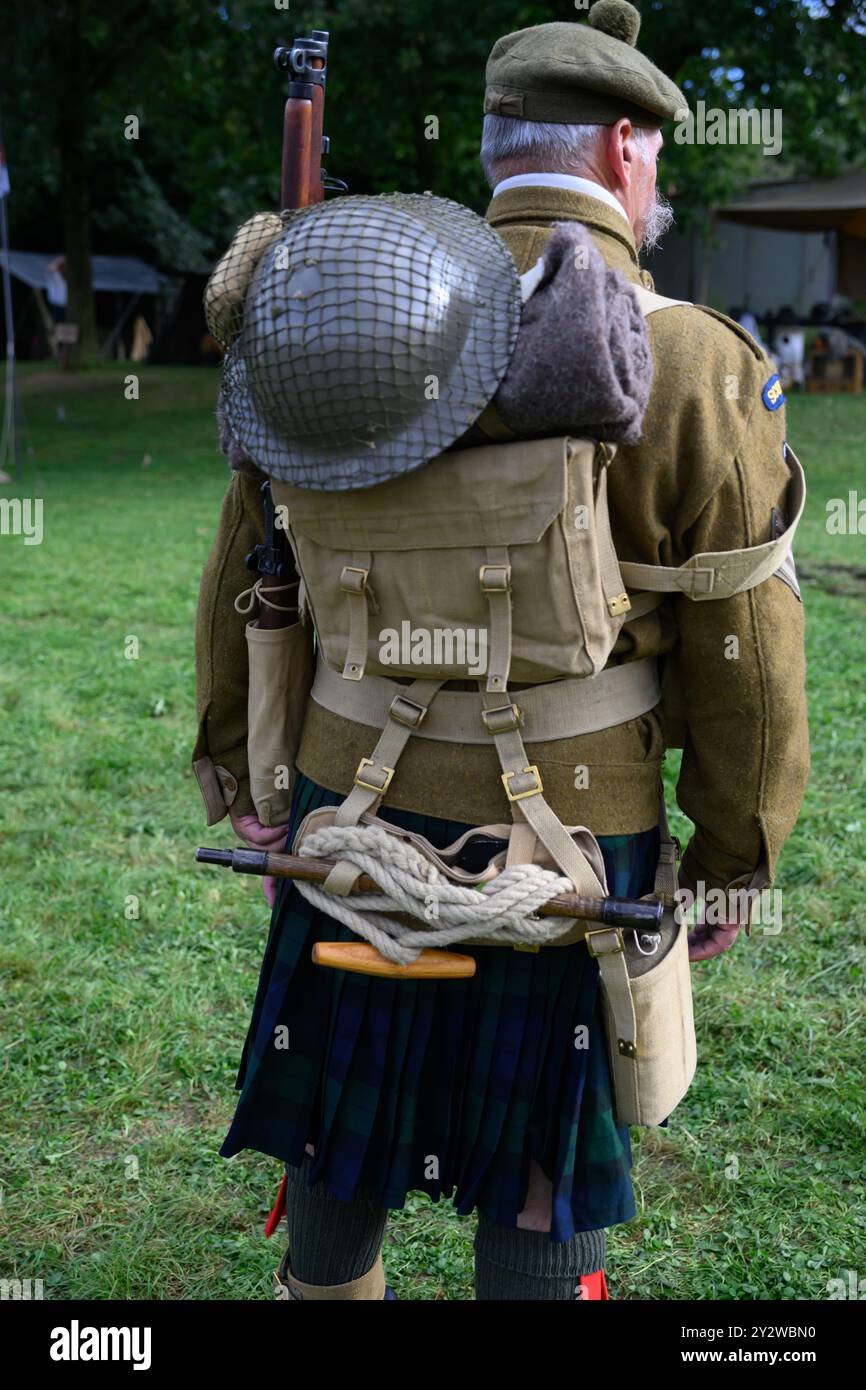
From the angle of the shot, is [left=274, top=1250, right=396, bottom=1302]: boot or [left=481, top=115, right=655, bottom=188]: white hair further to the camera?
[left=274, top=1250, right=396, bottom=1302]: boot

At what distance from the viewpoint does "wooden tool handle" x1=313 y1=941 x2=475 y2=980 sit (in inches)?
68.7

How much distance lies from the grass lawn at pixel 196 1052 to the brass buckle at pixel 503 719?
144 centimetres

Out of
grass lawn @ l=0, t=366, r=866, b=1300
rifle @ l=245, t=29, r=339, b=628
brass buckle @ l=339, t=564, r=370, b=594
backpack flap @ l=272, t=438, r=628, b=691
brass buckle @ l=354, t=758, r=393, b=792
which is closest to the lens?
backpack flap @ l=272, t=438, r=628, b=691

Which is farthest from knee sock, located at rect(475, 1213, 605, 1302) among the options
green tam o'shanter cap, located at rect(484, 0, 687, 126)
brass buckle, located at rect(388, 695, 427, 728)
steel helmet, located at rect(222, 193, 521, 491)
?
green tam o'shanter cap, located at rect(484, 0, 687, 126)

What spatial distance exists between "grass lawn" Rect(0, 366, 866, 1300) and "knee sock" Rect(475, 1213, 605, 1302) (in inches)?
32.6

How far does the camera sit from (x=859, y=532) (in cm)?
975

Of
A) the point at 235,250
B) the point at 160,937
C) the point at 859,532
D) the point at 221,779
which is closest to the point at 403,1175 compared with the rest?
the point at 221,779

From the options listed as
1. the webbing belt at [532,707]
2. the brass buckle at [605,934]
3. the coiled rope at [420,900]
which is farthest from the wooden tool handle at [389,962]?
the webbing belt at [532,707]

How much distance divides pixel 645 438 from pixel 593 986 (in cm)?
76

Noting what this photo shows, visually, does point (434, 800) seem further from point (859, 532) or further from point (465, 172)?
point (465, 172)

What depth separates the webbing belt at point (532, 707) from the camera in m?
1.76

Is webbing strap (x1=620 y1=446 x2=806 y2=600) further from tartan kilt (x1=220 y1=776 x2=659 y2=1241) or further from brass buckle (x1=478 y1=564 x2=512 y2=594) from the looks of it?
tartan kilt (x1=220 y1=776 x2=659 y2=1241)

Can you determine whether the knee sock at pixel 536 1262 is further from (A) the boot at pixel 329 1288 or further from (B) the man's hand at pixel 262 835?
(B) the man's hand at pixel 262 835

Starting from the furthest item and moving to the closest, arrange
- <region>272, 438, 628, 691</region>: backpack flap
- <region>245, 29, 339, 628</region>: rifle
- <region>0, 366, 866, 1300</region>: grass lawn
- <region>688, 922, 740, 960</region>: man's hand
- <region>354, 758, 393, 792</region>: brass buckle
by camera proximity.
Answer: <region>0, 366, 866, 1300</region>: grass lawn < <region>688, 922, 740, 960</region>: man's hand < <region>245, 29, 339, 628</region>: rifle < <region>354, 758, 393, 792</region>: brass buckle < <region>272, 438, 628, 691</region>: backpack flap
